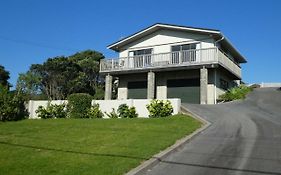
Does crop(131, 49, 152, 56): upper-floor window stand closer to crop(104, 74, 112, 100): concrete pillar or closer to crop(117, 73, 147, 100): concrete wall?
crop(117, 73, 147, 100): concrete wall

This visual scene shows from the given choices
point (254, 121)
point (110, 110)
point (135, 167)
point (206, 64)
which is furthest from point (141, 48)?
point (135, 167)

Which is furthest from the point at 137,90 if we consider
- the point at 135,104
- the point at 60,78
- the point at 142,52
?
the point at 60,78

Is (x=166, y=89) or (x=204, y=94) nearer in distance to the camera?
(x=204, y=94)

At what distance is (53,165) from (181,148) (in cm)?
440

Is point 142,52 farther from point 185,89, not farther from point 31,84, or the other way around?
point 31,84

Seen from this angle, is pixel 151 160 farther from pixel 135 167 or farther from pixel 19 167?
pixel 19 167

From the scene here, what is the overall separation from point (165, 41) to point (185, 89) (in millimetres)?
4998

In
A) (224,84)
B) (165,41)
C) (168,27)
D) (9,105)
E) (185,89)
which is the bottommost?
(9,105)

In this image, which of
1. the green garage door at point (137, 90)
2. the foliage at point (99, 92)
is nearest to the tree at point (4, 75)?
the foliage at point (99, 92)

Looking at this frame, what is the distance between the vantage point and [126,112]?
21906mm

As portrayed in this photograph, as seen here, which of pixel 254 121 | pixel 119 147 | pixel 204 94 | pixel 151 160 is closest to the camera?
pixel 151 160

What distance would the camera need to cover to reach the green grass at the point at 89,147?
8742 mm

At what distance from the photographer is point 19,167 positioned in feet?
28.8

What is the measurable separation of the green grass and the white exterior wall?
14158mm
